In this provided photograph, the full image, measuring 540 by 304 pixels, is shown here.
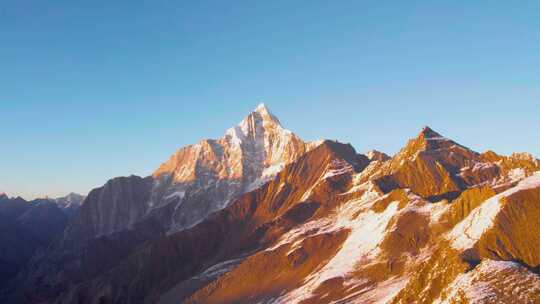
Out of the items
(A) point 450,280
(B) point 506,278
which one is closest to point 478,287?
(B) point 506,278

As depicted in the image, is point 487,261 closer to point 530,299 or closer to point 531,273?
point 531,273

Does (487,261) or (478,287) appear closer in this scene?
(478,287)

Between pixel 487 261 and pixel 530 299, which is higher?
pixel 487 261

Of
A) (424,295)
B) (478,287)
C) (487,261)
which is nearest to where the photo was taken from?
(478,287)

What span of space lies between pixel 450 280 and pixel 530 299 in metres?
34.0

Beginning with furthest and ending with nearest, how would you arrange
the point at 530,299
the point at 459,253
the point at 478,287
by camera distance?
the point at 459,253
the point at 478,287
the point at 530,299

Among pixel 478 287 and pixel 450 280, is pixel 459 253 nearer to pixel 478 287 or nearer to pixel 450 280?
pixel 450 280

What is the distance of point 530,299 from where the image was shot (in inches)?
5719

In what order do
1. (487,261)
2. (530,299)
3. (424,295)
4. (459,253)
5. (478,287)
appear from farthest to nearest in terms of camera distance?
(459,253) → (424,295) → (487,261) → (478,287) → (530,299)

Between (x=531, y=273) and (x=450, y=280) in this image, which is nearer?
(x=531, y=273)

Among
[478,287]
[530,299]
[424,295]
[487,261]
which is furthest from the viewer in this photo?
[424,295]

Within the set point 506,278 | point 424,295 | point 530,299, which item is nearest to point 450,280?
point 424,295

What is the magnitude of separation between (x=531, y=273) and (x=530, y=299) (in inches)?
629

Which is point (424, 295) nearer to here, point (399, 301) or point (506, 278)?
point (399, 301)
